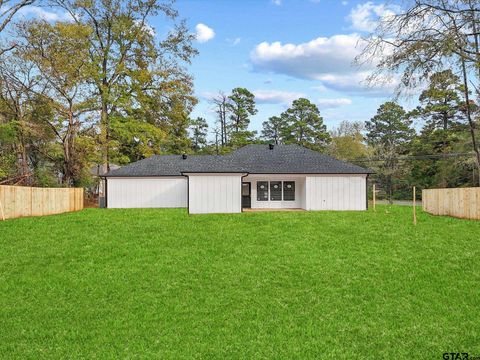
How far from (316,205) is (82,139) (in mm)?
16256

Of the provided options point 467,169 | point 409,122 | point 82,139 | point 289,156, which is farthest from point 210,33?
point 409,122

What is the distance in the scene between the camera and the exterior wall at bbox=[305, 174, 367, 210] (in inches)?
850

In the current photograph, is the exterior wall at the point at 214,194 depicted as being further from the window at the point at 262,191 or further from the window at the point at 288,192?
the window at the point at 288,192

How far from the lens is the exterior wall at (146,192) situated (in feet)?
78.2

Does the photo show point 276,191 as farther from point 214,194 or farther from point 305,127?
point 305,127

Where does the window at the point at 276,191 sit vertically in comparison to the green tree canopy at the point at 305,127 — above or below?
below

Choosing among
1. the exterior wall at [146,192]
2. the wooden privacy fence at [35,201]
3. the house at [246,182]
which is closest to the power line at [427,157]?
the house at [246,182]

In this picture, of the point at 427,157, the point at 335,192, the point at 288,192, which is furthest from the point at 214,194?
the point at 427,157

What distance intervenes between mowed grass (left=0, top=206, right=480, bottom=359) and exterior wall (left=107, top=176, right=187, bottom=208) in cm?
1055

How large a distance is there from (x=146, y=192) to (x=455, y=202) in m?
16.8

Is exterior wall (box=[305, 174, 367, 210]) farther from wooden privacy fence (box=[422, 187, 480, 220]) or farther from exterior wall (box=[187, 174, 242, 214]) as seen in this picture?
exterior wall (box=[187, 174, 242, 214])

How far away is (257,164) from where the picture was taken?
2317cm

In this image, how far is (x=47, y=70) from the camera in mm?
25734

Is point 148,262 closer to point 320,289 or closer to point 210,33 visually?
point 320,289
